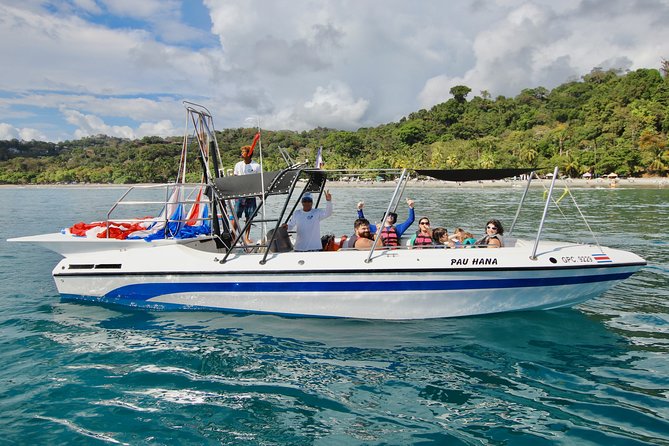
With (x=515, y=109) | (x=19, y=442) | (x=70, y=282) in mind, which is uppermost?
(x=515, y=109)

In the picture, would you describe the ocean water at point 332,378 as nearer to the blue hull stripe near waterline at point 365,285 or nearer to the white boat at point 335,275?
the white boat at point 335,275

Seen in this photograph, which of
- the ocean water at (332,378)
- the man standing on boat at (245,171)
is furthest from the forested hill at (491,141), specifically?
the ocean water at (332,378)

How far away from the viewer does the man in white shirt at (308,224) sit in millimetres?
8219

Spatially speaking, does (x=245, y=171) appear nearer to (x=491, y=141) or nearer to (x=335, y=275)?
(x=335, y=275)

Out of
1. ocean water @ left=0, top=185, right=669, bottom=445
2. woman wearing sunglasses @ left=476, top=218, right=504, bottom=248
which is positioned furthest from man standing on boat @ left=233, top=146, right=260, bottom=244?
woman wearing sunglasses @ left=476, top=218, right=504, bottom=248

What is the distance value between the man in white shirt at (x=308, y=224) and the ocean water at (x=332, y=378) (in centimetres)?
128

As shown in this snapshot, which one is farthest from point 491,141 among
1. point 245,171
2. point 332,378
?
point 332,378

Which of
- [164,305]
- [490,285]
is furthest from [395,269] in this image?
[164,305]

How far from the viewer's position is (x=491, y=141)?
11288cm

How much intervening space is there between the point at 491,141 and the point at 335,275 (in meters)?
113

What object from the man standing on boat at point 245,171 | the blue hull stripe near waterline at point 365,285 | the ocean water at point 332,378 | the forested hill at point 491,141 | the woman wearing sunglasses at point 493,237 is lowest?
the ocean water at point 332,378

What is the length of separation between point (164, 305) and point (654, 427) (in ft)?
23.5

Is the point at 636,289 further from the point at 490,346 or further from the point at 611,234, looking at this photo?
the point at 611,234

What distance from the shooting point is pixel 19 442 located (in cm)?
459
